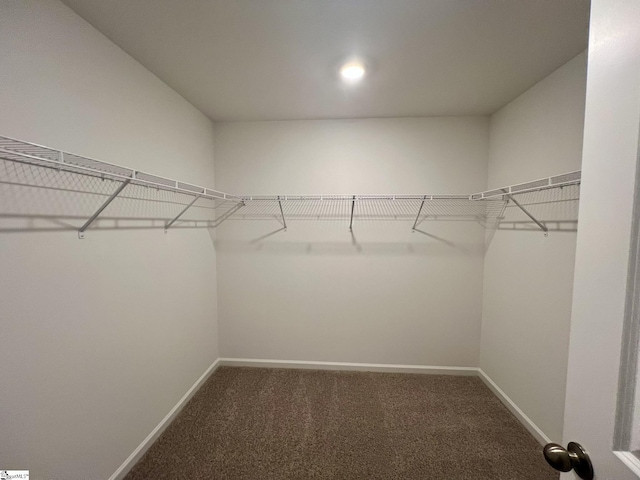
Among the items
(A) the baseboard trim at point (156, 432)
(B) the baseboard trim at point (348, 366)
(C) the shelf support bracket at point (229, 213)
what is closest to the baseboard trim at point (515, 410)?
(B) the baseboard trim at point (348, 366)

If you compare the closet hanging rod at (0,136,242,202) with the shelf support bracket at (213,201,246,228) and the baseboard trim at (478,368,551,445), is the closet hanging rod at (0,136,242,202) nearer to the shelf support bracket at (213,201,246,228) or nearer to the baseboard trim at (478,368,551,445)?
the shelf support bracket at (213,201,246,228)

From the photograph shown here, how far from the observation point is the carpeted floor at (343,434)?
1.48 metres

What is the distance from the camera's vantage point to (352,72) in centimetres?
161

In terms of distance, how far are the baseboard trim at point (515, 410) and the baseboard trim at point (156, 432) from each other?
8.54 feet

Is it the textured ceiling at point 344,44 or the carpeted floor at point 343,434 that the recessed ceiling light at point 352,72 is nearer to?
the textured ceiling at point 344,44

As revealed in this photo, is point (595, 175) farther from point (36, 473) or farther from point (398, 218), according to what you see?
point (36, 473)

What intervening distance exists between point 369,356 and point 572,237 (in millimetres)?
1868

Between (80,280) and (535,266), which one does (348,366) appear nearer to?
(535,266)

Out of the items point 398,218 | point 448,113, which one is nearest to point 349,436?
point 398,218

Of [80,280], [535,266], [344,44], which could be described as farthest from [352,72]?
[80,280]

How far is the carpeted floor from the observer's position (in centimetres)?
148

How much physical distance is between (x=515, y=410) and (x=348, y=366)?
1.36 m
